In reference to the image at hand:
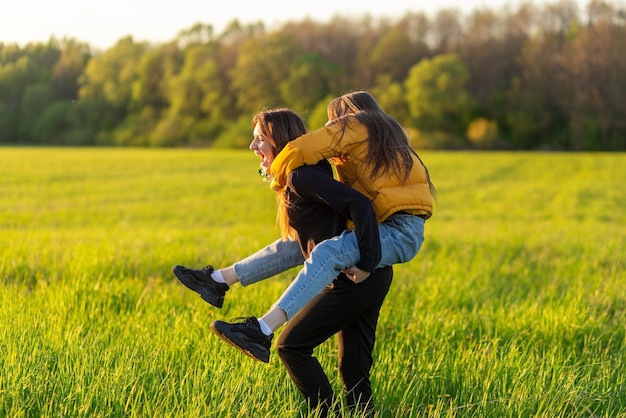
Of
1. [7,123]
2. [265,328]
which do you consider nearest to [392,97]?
[7,123]

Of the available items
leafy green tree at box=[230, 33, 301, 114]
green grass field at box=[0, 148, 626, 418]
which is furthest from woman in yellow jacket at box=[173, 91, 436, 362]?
leafy green tree at box=[230, 33, 301, 114]

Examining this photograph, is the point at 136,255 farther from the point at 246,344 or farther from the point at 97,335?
the point at 246,344

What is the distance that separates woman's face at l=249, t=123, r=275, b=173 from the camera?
323 cm

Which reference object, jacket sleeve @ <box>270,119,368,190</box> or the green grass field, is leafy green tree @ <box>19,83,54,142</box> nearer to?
the green grass field

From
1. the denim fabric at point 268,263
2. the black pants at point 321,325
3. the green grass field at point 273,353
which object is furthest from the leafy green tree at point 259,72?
the black pants at point 321,325

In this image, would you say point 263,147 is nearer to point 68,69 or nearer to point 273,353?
point 273,353

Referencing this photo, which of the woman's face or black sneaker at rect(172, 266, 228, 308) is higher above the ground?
the woman's face

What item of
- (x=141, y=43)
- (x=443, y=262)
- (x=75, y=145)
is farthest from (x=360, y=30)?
(x=443, y=262)

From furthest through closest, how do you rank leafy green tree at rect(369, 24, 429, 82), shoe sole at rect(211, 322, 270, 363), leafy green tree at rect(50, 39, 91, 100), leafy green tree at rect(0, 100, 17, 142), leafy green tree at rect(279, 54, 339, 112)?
leafy green tree at rect(369, 24, 429, 82) < leafy green tree at rect(279, 54, 339, 112) < leafy green tree at rect(0, 100, 17, 142) < leafy green tree at rect(50, 39, 91, 100) < shoe sole at rect(211, 322, 270, 363)

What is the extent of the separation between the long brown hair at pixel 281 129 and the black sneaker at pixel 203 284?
46 centimetres

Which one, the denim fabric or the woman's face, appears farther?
the denim fabric

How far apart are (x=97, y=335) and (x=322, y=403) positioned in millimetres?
1521

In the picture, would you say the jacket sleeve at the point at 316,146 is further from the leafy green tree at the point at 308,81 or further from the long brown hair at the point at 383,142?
the leafy green tree at the point at 308,81

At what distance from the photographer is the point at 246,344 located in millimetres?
2758
